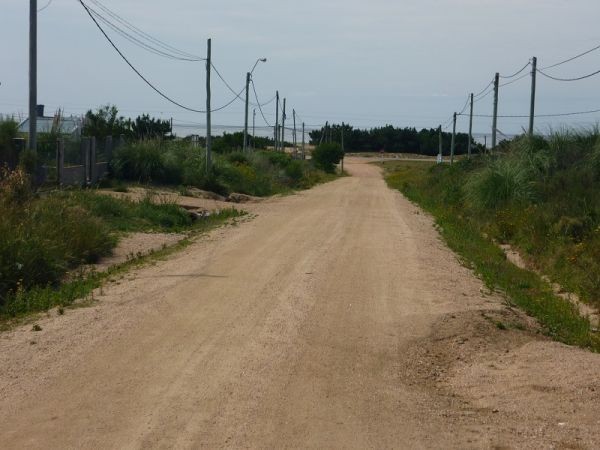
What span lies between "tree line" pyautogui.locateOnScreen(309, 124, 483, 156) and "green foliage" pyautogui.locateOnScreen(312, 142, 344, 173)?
45.3 m

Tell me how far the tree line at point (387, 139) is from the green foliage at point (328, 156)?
4527 cm

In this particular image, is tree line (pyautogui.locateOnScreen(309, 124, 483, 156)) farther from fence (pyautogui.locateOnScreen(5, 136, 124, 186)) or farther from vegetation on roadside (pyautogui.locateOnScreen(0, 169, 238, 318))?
vegetation on roadside (pyautogui.locateOnScreen(0, 169, 238, 318))

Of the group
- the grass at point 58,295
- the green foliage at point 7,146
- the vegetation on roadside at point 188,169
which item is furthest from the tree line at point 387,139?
the grass at point 58,295

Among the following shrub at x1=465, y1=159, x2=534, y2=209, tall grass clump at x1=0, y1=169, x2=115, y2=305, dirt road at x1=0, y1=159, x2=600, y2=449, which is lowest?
dirt road at x1=0, y1=159, x2=600, y2=449

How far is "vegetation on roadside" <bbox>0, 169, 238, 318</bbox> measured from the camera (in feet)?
39.7

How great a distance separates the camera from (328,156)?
293 ft

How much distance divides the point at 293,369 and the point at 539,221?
1488 centimetres

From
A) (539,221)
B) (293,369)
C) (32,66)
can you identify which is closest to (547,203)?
(539,221)

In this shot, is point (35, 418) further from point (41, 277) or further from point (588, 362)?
point (41, 277)

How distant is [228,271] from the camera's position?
13953 millimetres

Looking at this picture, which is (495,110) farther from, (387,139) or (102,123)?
(387,139)

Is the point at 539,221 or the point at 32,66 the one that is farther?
the point at 539,221

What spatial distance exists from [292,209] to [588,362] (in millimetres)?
22335

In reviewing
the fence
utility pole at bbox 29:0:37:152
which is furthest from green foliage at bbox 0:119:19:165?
utility pole at bbox 29:0:37:152
